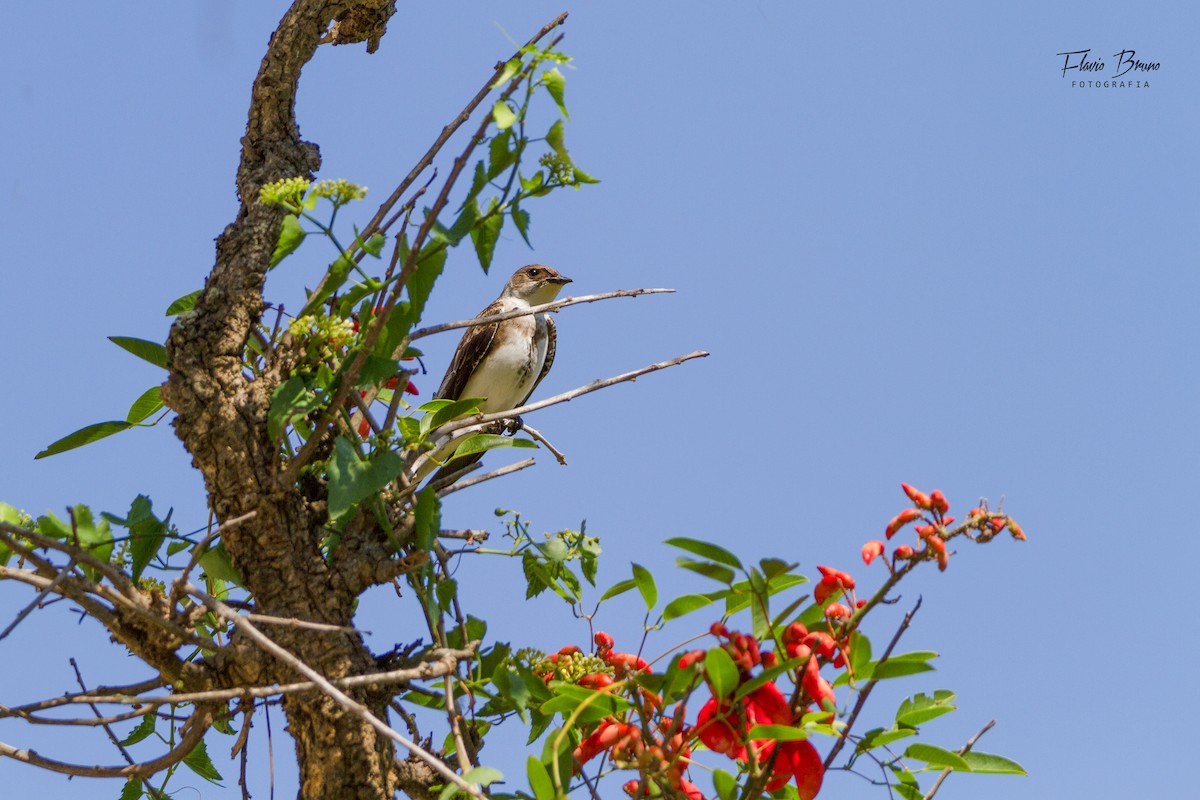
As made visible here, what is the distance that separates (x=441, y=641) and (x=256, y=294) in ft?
2.95

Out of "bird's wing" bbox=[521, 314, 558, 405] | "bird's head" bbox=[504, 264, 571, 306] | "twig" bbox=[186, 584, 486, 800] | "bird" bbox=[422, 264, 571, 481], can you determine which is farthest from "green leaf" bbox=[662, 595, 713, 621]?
"bird's head" bbox=[504, 264, 571, 306]

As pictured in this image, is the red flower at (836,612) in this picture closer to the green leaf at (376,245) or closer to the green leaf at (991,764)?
the green leaf at (991,764)

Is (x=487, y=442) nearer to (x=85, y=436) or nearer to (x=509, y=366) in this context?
(x=85, y=436)

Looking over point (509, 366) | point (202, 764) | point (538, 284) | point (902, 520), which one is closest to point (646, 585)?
point (902, 520)

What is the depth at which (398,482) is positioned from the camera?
9.46 ft

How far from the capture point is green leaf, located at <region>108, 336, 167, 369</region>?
2.93m

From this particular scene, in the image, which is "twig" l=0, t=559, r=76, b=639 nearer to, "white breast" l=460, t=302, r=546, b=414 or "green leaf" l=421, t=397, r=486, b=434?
"green leaf" l=421, t=397, r=486, b=434

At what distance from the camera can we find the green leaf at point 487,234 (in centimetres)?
255

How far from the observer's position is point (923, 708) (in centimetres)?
252

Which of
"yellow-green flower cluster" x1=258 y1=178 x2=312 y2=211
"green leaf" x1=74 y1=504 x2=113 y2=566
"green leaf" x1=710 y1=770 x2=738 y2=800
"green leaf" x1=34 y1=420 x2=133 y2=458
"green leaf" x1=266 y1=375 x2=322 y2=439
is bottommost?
"green leaf" x1=710 y1=770 x2=738 y2=800

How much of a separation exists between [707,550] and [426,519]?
665 millimetres

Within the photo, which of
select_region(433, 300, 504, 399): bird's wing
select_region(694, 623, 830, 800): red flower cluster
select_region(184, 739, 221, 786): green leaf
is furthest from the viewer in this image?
select_region(433, 300, 504, 399): bird's wing

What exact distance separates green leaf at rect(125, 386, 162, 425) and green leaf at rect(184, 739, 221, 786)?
34.6 inches

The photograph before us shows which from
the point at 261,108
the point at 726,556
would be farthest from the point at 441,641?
the point at 261,108
